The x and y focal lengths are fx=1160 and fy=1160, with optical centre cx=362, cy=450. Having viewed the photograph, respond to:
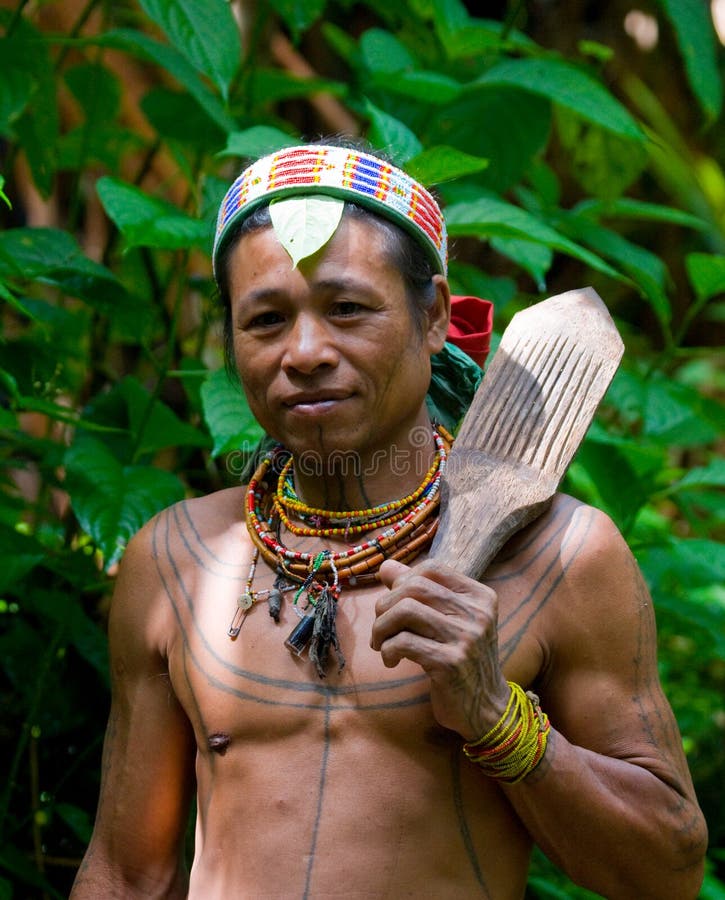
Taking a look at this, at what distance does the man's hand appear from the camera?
4.23 ft

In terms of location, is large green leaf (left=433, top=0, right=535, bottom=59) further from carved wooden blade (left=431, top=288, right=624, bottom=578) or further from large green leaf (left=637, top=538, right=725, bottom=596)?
large green leaf (left=637, top=538, right=725, bottom=596)

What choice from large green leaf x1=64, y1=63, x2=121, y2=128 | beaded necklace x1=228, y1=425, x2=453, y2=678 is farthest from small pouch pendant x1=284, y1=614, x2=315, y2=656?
large green leaf x1=64, y1=63, x2=121, y2=128

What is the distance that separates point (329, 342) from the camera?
1492 mm

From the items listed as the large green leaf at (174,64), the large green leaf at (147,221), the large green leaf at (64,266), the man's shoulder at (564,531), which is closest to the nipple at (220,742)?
the man's shoulder at (564,531)

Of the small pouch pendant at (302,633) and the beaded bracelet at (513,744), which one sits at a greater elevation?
the beaded bracelet at (513,744)

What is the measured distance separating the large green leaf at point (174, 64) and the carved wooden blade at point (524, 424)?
804 mm

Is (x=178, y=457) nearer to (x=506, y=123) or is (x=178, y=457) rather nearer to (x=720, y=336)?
(x=506, y=123)

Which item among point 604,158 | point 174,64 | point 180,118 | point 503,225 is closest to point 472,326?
point 503,225

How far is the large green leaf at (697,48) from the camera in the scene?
2.35 meters

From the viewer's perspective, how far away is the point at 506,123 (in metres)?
2.44

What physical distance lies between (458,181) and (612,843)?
1530 millimetres

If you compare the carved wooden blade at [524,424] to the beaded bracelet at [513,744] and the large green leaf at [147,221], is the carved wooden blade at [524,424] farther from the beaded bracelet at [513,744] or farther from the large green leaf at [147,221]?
the large green leaf at [147,221]

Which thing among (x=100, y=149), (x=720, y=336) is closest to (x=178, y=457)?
(x=100, y=149)

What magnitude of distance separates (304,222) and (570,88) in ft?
3.06
